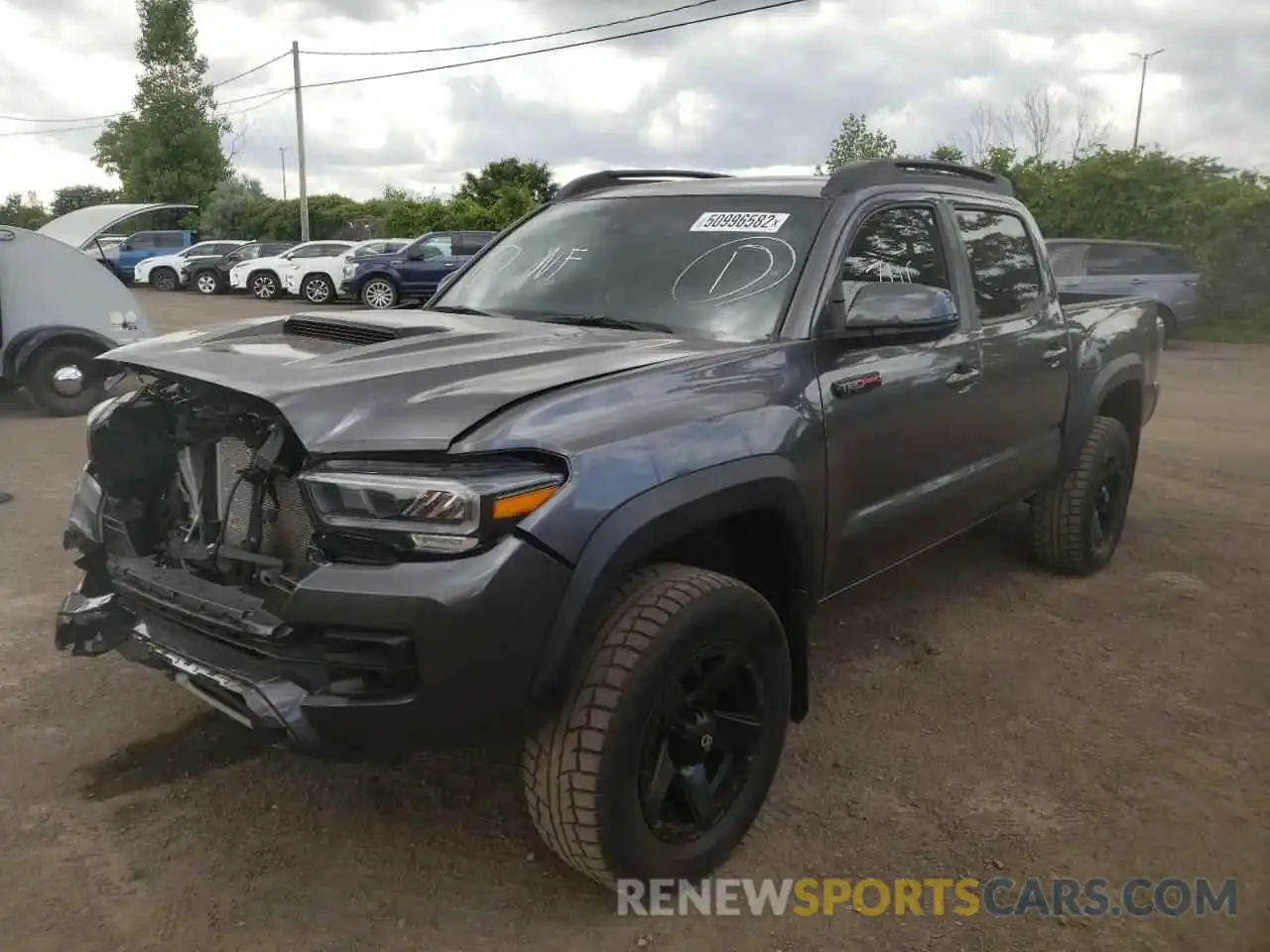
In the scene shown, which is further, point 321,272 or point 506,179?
point 506,179

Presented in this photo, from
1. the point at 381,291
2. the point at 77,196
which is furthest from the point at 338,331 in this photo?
the point at 77,196

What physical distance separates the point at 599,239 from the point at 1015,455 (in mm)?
1898

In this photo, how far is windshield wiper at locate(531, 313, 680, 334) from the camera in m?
3.25

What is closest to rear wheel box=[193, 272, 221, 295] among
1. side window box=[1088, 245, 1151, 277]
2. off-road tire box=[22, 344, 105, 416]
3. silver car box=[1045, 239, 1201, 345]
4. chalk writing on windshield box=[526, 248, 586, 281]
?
off-road tire box=[22, 344, 105, 416]

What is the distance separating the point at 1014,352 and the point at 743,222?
4.47 ft

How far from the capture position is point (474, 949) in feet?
8.00

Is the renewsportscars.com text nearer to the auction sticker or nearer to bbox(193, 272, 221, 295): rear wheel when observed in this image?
the auction sticker

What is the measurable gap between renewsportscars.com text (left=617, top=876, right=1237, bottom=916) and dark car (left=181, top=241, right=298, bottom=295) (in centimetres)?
2593

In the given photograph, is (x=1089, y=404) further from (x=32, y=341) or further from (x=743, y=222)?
(x=32, y=341)

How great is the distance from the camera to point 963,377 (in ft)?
12.2

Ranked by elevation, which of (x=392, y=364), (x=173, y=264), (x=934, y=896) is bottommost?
Result: (x=934, y=896)

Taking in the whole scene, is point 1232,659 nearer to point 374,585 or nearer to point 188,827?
point 374,585

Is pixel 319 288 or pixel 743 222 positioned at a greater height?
pixel 743 222

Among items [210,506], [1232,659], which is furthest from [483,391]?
[1232,659]
